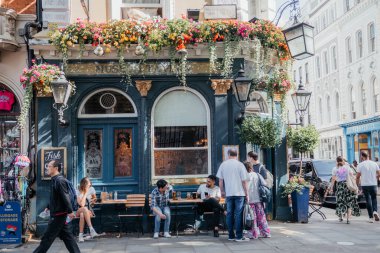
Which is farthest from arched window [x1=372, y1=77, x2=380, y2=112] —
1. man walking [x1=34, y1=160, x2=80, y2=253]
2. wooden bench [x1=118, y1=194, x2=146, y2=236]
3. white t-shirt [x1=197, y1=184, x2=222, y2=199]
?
man walking [x1=34, y1=160, x2=80, y2=253]

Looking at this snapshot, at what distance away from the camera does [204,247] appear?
10.1 metres

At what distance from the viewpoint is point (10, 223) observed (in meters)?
10.5

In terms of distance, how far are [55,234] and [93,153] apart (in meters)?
4.78

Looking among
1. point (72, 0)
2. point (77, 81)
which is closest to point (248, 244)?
point (77, 81)

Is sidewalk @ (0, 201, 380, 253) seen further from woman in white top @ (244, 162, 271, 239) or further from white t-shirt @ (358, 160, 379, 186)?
white t-shirt @ (358, 160, 379, 186)

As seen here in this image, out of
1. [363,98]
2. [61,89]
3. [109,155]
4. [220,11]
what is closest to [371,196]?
[220,11]

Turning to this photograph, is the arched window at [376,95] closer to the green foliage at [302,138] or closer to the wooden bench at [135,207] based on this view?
the green foliage at [302,138]

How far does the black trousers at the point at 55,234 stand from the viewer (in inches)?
319

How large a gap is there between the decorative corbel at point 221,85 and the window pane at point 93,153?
3.17 meters

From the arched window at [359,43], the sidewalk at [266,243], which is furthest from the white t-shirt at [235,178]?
the arched window at [359,43]

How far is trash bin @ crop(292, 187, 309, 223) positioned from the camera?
1327cm

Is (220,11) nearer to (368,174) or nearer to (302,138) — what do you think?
(302,138)

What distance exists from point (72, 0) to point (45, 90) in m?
2.60

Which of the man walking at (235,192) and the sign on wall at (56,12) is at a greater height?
the sign on wall at (56,12)
